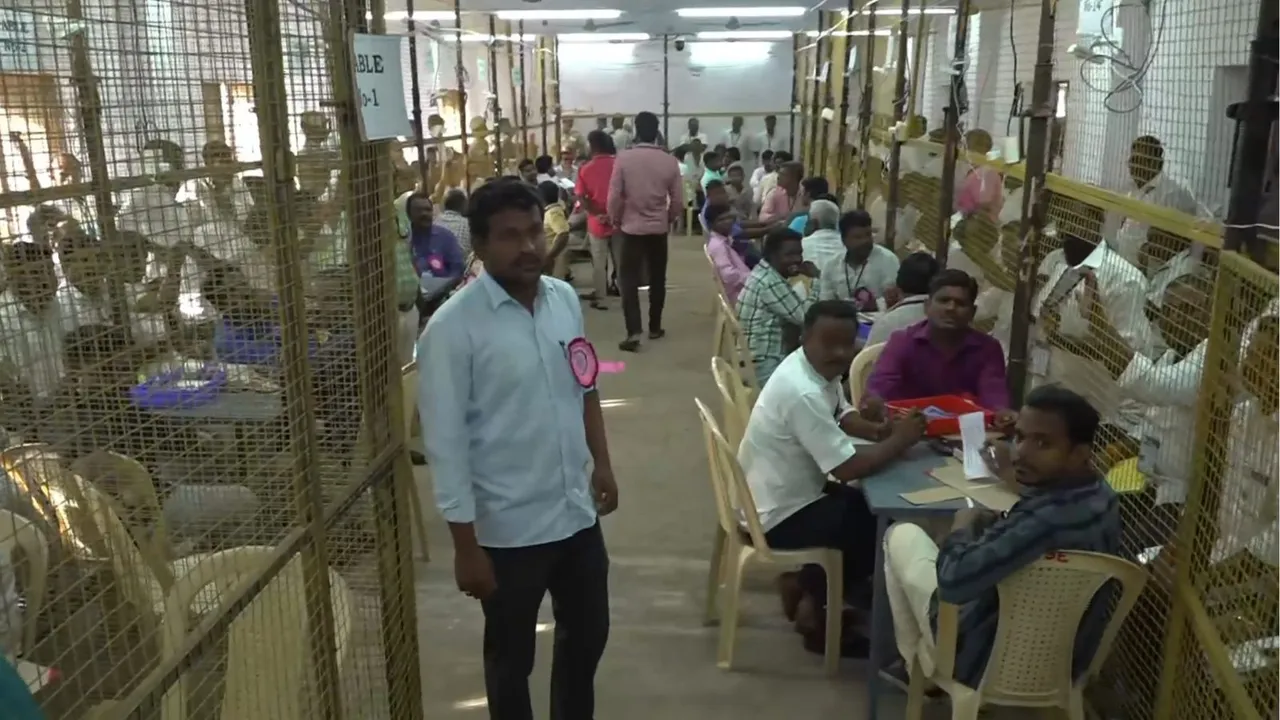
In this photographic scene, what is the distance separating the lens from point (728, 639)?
2998mm

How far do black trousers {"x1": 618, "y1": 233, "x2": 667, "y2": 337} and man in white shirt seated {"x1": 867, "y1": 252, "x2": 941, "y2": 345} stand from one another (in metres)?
2.82

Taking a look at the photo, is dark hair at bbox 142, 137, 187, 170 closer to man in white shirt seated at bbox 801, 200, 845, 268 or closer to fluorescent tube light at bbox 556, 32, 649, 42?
man in white shirt seated at bbox 801, 200, 845, 268

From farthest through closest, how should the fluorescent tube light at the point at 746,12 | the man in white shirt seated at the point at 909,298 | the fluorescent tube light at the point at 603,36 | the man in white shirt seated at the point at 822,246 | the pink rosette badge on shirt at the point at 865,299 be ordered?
the fluorescent tube light at the point at 603,36
the fluorescent tube light at the point at 746,12
the man in white shirt seated at the point at 822,246
the pink rosette badge on shirt at the point at 865,299
the man in white shirt seated at the point at 909,298

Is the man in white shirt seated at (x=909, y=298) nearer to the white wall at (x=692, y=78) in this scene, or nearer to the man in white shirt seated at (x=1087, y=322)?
the man in white shirt seated at (x=1087, y=322)

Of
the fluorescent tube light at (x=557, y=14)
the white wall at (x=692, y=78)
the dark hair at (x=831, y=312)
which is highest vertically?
the fluorescent tube light at (x=557, y=14)

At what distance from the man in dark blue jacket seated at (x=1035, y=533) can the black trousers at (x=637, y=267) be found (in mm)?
4611

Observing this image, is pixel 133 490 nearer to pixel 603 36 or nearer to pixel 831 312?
pixel 831 312

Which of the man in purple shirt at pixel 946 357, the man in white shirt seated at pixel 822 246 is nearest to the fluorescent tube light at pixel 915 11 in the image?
the man in white shirt seated at pixel 822 246

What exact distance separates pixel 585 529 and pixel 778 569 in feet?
5.19

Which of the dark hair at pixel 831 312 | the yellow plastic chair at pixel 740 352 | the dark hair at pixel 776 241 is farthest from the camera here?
the dark hair at pixel 776 241

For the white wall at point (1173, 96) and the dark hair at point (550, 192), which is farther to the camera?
the dark hair at point (550, 192)

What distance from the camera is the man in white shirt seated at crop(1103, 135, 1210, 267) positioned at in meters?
2.58

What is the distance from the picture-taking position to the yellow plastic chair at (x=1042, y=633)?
6.73 feet

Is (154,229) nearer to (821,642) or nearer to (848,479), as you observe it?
(848,479)
